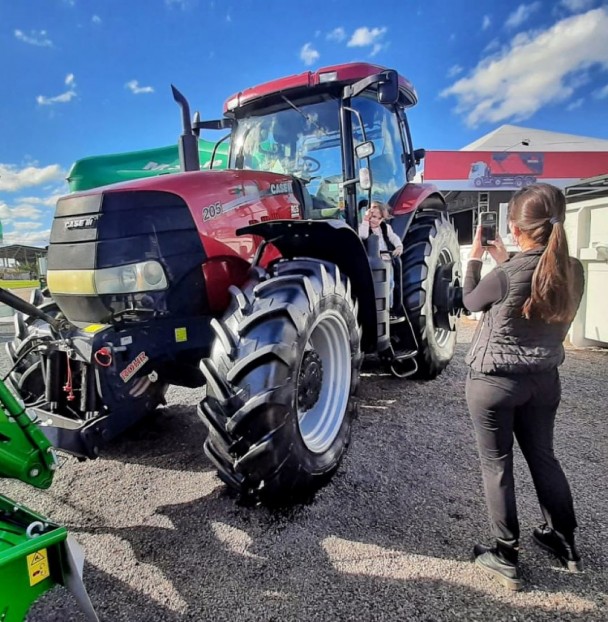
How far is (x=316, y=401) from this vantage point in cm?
257

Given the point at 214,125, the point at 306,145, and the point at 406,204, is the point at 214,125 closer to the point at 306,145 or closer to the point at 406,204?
the point at 306,145

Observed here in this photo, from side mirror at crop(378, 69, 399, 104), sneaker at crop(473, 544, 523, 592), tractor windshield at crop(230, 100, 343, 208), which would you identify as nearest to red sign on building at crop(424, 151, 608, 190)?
tractor windshield at crop(230, 100, 343, 208)

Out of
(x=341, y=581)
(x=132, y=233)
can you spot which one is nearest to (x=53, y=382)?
(x=132, y=233)

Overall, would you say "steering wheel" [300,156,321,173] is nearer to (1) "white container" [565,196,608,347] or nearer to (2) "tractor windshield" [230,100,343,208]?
(2) "tractor windshield" [230,100,343,208]

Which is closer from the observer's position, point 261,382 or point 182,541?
point 261,382

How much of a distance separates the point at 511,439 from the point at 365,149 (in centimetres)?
225

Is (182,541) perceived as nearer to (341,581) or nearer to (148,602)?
(148,602)

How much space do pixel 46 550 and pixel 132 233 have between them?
1473 millimetres

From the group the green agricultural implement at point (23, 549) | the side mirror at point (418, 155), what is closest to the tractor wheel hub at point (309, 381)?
the green agricultural implement at point (23, 549)

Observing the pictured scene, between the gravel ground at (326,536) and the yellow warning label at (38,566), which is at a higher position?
the yellow warning label at (38,566)

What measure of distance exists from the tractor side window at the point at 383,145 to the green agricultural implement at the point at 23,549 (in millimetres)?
2930

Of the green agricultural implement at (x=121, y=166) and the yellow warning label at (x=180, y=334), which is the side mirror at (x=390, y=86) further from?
the green agricultural implement at (x=121, y=166)

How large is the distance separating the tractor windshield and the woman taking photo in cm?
190

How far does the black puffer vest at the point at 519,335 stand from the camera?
1857 mm
